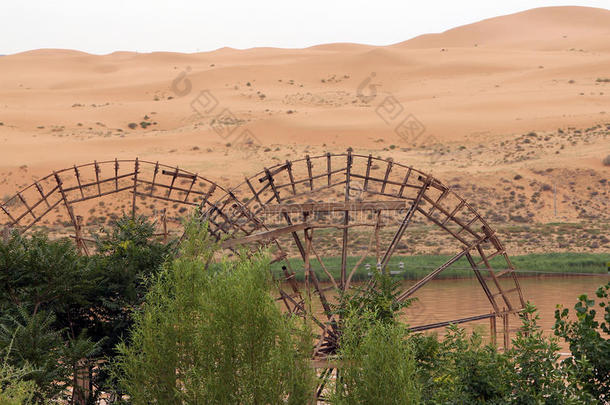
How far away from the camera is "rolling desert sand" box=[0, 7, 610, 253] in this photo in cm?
4775

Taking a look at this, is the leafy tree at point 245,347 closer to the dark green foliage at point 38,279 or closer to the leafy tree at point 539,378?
the leafy tree at point 539,378

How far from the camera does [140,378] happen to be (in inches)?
408

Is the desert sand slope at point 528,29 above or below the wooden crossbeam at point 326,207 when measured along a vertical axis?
above

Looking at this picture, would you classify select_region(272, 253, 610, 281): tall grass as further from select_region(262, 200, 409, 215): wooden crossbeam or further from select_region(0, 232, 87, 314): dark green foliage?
select_region(0, 232, 87, 314): dark green foliage

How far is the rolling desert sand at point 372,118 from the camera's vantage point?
157ft

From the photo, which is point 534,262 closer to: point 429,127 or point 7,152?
point 429,127

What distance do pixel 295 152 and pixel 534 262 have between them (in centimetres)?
2654

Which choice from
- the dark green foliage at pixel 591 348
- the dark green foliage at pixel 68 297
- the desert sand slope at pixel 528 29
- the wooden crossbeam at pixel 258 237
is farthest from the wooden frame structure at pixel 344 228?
the desert sand slope at pixel 528 29

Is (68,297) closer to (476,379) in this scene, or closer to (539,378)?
(476,379)

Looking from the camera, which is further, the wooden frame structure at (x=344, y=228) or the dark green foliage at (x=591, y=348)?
the wooden frame structure at (x=344, y=228)

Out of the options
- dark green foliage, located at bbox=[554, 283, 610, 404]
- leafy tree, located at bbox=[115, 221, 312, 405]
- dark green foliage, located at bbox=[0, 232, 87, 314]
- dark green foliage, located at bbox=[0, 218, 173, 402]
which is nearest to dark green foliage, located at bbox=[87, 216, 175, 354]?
dark green foliage, located at bbox=[0, 218, 173, 402]

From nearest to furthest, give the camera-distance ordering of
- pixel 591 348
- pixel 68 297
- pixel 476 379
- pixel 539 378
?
pixel 539 378, pixel 476 379, pixel 591 348, pixel 68 297

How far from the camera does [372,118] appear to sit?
222ft

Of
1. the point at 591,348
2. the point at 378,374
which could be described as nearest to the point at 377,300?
the point at 591,348
